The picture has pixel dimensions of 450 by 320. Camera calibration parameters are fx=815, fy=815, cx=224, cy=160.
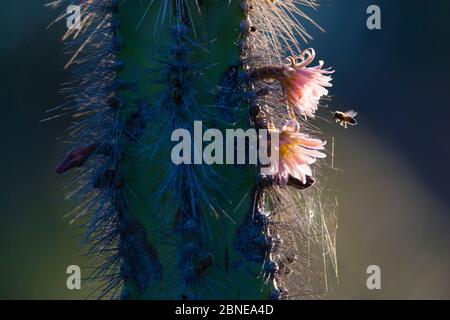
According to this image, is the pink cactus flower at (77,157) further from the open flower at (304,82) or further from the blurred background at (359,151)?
the blurred background at (359,151)

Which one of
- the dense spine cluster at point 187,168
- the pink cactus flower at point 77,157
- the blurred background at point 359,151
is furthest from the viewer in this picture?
the blurred background at point 359,151

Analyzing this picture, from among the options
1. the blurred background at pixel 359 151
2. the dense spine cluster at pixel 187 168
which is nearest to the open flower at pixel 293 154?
the dense spine cluster at pixel 187 168

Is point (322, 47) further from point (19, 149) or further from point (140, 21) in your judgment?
point (140, 21)

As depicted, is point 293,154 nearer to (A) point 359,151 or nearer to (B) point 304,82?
(B) point 304,82

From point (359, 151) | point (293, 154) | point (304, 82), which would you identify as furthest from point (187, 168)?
Result: point (359, 151)

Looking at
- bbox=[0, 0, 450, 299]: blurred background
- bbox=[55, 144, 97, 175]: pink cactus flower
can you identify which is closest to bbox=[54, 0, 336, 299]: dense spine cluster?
bbox=[55, 144, 97, 175]: pink cactus flower

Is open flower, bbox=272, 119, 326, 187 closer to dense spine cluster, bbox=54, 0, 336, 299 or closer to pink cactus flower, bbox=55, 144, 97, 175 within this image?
dense spine cluster, bbox=54, 0, 336, 299
